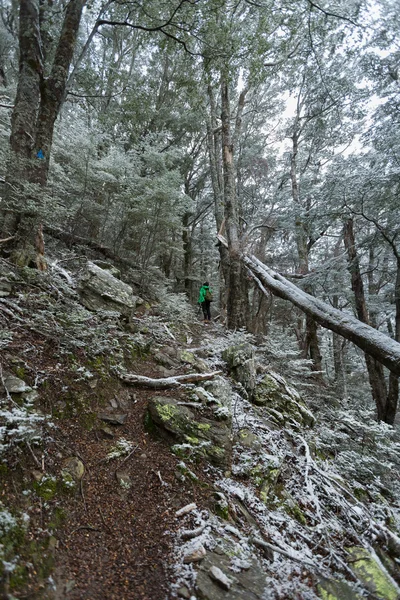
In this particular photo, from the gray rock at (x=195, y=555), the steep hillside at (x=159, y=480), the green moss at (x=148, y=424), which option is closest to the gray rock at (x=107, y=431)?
the steep hillside at (x=159, y=480)

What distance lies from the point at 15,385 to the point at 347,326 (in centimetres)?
440

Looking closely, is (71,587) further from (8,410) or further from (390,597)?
(390,597)

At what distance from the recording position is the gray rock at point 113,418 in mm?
3174

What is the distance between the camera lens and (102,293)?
17.7 feet

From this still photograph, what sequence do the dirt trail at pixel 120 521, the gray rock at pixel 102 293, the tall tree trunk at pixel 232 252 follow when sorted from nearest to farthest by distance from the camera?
1. the dirt trail at pixel 120 521
2. the gray rock at pixel 102 293
3. the tall tree trunk at pixel 232 252

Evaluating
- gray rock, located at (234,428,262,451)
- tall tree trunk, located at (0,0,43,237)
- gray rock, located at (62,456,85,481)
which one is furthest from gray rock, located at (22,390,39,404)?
tall tree trunk, located at (0,0,43,237)

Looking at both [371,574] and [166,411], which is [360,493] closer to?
[371,574]

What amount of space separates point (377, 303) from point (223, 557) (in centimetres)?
1237

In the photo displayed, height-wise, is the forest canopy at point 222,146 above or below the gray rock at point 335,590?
above

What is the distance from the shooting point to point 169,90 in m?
16.8

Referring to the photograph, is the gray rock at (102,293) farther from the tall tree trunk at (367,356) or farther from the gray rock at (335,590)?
the tall tree trunk at (367,356)

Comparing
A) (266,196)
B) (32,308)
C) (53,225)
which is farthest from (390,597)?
(266,196)

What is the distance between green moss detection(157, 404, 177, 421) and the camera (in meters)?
3.30

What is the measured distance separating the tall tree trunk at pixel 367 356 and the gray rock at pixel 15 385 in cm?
758
